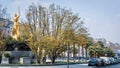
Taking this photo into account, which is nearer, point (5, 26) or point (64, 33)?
point (64, 33)

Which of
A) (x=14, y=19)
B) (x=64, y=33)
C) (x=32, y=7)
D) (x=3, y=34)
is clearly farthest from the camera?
(x=14, y=19)

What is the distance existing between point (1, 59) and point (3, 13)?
1001 centimetres

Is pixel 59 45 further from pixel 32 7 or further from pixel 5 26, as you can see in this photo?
pixel 5 26

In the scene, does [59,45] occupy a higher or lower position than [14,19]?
lower

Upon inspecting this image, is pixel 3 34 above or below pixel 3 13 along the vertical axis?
below

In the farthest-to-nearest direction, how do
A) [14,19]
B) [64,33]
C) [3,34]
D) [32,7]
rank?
[14,19]
[3,34]
[32,7]
[64,33]

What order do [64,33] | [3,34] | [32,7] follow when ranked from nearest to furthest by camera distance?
[64,33] < [32,7] < [3,34]

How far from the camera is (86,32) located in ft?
153

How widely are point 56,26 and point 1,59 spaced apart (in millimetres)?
10539

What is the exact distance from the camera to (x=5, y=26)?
50.3 meters

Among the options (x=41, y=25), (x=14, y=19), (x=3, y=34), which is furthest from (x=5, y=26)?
(x=41, y=25)

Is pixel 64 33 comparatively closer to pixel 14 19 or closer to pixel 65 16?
pixel 65 16

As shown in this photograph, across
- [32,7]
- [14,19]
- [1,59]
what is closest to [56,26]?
[32,7]

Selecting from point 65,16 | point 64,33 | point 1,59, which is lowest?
point 1,59
